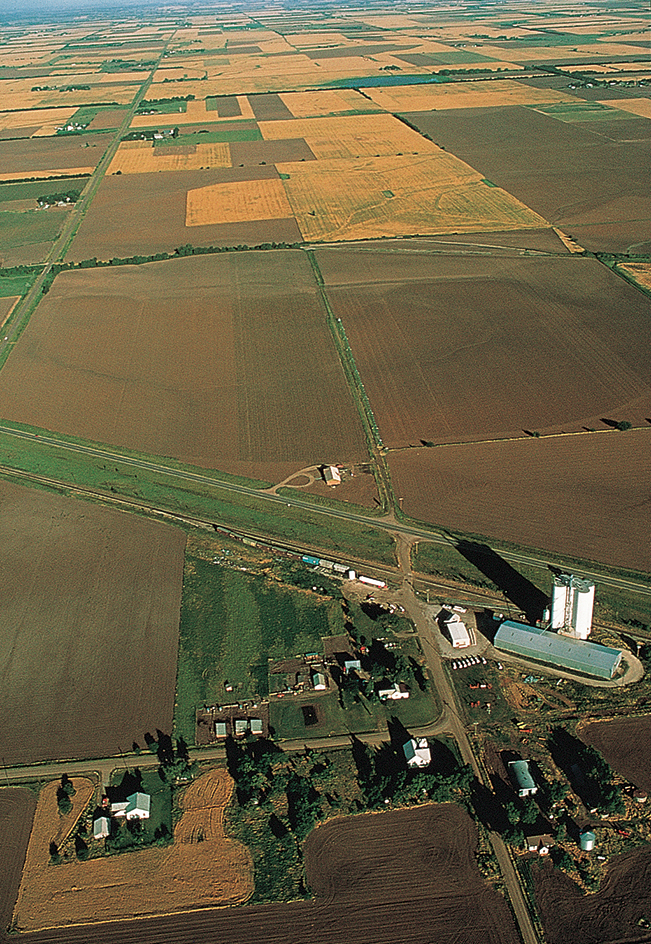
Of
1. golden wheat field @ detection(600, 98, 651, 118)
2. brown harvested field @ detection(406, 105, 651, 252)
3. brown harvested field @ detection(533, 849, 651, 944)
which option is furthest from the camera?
golden wheat field @ detection(600, 98, 651, 118)

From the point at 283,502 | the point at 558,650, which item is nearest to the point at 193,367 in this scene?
the point at 283,502

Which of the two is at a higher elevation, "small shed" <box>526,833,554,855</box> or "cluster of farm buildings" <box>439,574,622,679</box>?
"cluster of farm buildings" <box>439,574,622,679</box>

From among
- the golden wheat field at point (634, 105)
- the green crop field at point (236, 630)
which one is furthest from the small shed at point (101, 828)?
the golden wheat field at point (634, 105)

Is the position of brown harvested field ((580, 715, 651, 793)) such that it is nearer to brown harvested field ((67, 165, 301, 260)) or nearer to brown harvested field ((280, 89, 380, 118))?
brown harvested field ((67, 165, 301, 260))

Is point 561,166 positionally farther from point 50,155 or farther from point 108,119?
point 108,119

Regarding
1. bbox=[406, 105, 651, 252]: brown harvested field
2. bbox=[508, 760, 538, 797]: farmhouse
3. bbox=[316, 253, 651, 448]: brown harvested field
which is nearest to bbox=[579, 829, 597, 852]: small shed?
bbox=[508, 760, 538, 797]: farmhouse

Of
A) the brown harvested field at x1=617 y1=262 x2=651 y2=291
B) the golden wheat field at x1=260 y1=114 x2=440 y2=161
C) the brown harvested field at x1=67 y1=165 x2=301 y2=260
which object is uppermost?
the golden wheat field at x1=260 y1=114 x2=440 y2=161

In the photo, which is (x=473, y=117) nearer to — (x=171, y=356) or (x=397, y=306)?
(x=397, y=306)

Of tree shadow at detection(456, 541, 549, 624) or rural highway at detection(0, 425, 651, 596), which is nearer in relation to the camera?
tree shadow at detection(456, 541, 549, 624)
